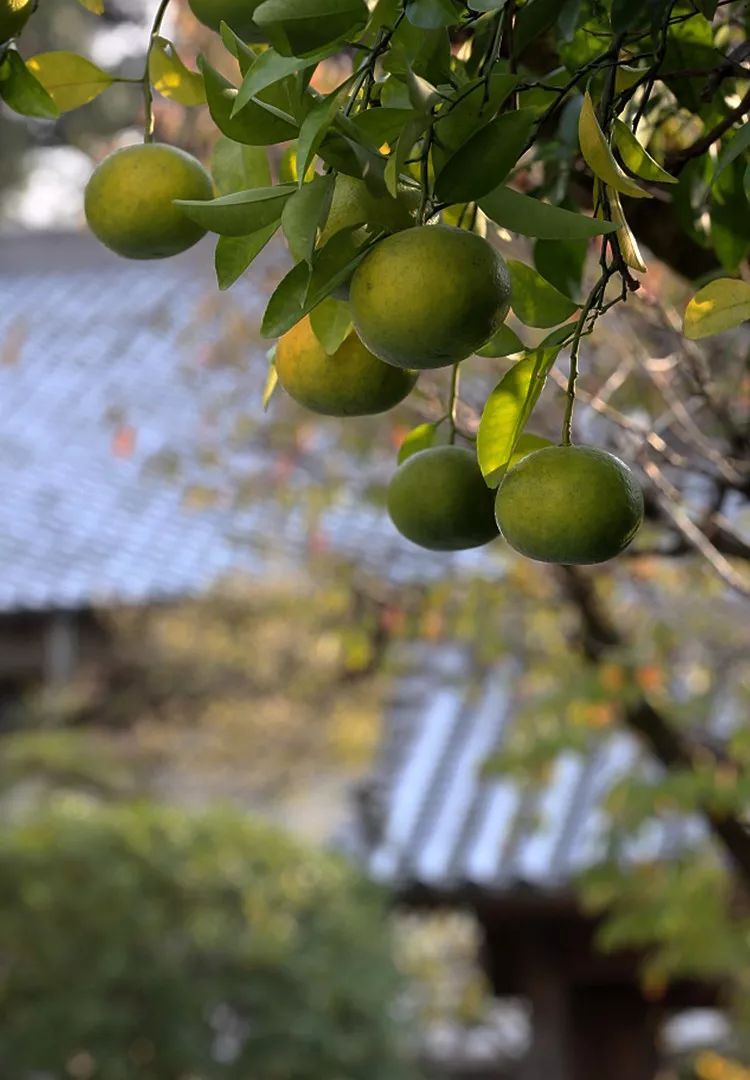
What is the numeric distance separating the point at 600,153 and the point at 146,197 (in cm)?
19

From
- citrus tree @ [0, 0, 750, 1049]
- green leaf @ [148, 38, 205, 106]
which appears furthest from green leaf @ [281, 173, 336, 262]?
green leaf @ [148, 38, 205, 106]

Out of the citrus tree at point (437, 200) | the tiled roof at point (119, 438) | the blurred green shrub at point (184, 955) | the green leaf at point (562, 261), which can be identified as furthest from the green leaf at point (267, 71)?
the blurred green shrub at point (184, 955)

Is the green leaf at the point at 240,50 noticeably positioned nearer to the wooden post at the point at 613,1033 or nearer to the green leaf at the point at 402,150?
the green leaf at the point at 402,150

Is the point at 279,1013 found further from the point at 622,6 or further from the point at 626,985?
the point at 622,6

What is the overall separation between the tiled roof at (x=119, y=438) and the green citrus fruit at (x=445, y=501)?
9.09 feet

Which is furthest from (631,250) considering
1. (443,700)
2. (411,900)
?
(443,700)

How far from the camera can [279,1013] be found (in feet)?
14.7

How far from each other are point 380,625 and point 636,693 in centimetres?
115

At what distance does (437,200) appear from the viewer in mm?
554

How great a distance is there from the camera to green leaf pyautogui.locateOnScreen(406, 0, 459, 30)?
1.85ft

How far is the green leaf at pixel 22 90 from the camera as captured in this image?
672 millimetres

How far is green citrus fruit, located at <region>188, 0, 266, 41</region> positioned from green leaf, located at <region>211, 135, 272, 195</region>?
6 centimetres

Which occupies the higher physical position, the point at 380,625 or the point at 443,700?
the point at 380,625

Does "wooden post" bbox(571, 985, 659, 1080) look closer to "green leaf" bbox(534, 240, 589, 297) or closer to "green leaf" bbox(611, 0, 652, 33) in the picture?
"green leaf" bbox(534, 240, 589, 297)
